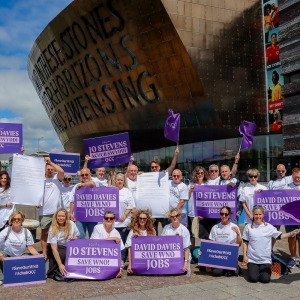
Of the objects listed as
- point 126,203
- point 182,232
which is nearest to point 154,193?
point 126,203

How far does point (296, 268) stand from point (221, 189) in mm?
2156

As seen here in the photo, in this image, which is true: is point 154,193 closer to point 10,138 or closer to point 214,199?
point 214,199

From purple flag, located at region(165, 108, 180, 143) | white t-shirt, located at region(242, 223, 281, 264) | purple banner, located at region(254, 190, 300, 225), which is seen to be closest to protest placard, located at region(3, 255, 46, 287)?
white t-shirt, located at region(242, 223, 281, 264)

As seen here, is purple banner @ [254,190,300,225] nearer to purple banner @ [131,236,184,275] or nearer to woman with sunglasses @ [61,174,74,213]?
purple banner @ [131,236,184,275]

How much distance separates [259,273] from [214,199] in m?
1.79

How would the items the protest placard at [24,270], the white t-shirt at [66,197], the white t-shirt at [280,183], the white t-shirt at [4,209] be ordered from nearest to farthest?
the protest placard at [24,270] < the white t-shirt at [4,209] < the white t-shirt at [66,197] < the white t-shirt at [280,183]

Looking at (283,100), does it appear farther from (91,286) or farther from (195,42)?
(91,286)

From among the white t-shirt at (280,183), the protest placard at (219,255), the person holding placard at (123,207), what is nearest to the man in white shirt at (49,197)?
the person holding placard at (123,207)

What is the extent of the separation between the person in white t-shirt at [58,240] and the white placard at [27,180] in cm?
110

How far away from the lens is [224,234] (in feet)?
23.1

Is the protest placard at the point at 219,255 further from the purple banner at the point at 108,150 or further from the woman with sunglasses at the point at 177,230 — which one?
the purple banner at the point at 108,150

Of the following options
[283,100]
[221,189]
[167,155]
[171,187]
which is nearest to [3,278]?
[171,187]

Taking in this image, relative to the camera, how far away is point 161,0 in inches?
808

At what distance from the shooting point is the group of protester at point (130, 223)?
6.64 m
